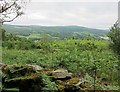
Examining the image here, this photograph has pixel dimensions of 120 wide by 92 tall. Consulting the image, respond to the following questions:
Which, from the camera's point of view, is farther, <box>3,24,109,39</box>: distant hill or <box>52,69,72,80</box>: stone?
<box>3,24,109,39</box>: distant hill

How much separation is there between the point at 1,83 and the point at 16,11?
27.6 feet

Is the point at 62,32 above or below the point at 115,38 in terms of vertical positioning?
below

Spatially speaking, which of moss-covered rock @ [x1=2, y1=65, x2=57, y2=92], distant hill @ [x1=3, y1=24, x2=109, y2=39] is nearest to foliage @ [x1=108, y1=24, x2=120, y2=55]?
moss-covered rock @ [x1=2, y1=65, x2=57, y2=92]

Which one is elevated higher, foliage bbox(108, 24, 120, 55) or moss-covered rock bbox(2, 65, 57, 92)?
foliage bbox(108, 24, 120, 55)

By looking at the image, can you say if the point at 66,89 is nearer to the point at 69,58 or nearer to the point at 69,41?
the point at 69,58

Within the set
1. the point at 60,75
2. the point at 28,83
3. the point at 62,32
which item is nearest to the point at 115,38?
the point at 60,75

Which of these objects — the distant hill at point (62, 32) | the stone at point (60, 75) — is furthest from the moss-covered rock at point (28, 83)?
the distant hill at point (62, 32)

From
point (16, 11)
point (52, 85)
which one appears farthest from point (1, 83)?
point (16, 11)

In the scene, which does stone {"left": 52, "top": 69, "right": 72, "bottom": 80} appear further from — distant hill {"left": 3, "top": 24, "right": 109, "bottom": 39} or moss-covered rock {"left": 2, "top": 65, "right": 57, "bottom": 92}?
distant hill {"left": 3, "top": 24, "right": 109, "bottom": 39}

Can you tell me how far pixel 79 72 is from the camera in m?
12.7

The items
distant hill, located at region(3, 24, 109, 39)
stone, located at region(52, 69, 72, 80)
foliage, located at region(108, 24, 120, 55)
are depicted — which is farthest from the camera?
distant hill, located at region(3, 24, 109, 39)

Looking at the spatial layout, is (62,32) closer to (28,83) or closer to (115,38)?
(115,38)

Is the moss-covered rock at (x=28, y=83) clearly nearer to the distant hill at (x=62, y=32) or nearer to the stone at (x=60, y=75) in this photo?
the stone at (x=60, y=75)

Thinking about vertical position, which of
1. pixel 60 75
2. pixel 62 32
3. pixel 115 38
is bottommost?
pixel 62 32
